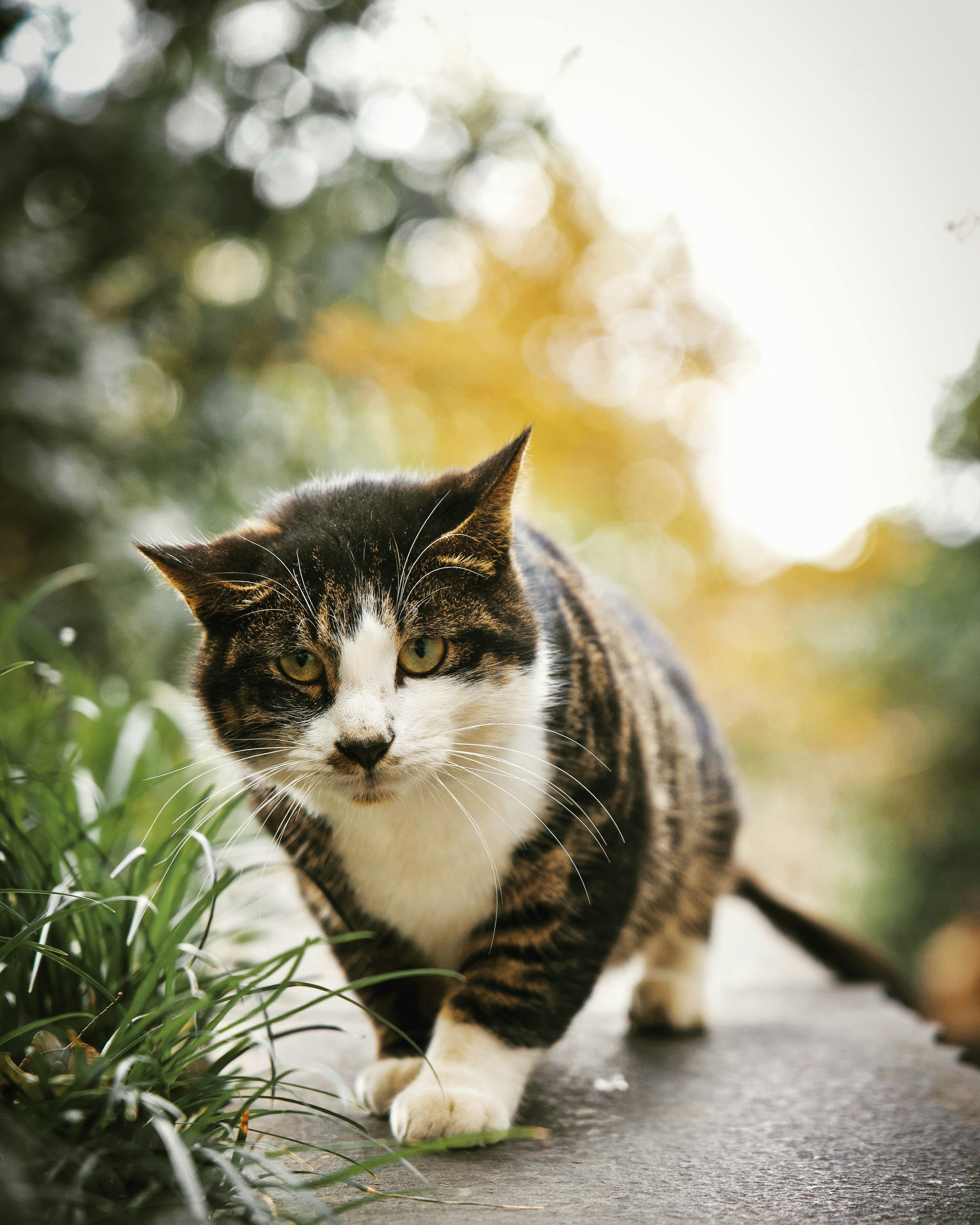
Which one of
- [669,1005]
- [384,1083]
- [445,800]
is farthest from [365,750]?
[669,1005]

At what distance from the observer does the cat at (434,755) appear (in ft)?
3.33

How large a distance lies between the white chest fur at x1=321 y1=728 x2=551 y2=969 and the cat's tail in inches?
31.0

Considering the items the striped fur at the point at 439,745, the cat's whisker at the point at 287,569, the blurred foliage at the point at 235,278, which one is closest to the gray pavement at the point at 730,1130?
the striped fur at the point at 439,745

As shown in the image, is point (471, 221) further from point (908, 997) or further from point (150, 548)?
point (908, 997)

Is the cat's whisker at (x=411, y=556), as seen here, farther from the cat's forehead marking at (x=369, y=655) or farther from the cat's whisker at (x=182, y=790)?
the cat's whisker at (x=182, y=790)

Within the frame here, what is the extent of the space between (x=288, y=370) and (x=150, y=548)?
7.95 ft

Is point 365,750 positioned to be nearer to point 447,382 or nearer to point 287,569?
point 287,569

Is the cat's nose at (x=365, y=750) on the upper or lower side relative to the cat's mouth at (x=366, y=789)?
upper

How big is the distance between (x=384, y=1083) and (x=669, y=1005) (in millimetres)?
545

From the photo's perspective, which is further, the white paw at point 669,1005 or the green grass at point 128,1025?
the white paw at point 669,1005

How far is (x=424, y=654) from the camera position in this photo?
42.2 inches

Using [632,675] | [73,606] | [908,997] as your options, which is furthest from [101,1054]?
[73,606]

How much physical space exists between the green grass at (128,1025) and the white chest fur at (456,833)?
153 millimetres

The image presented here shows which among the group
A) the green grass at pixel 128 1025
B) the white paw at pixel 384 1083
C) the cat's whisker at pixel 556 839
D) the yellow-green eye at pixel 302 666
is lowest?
the white paw at pixel 384 1083
